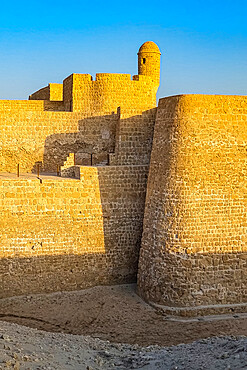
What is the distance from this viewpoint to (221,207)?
11789 millimetres

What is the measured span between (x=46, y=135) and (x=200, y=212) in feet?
20.8

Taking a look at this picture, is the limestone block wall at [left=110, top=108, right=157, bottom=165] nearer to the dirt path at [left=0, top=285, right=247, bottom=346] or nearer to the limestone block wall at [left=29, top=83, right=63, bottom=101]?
the dirt path at [left=0, top=285, right=247, bottom=346]

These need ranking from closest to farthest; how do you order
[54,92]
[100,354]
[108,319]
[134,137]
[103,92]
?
[100,354]
[108,319]
[134,137]
[103,92]
[54,92]

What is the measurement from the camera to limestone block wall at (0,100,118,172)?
1501 cm

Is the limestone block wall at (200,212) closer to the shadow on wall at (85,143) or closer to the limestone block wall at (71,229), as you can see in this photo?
the limestone block wall at (71,229)

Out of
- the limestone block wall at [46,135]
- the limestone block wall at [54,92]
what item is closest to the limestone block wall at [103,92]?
the limestone block wall at [46,135]

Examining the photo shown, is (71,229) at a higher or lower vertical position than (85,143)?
lower

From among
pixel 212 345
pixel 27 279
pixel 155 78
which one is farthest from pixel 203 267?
pixel 155 78

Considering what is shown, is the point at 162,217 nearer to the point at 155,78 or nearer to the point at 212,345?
the point at 212,345

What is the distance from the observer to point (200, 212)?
11.7 m

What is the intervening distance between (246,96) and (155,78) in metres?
7.83

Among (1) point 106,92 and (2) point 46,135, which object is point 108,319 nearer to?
(2) point 46,135

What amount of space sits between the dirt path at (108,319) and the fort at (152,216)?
0.37 meters

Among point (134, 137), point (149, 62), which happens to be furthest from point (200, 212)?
point (149, 62)
